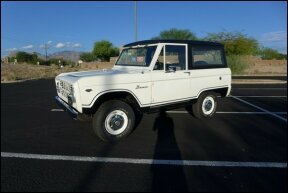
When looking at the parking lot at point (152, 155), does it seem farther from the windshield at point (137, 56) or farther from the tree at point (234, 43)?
the tree at point (234, 43)

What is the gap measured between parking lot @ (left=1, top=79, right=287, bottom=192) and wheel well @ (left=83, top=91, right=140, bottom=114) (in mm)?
672

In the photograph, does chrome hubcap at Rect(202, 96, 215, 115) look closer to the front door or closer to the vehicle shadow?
the front door

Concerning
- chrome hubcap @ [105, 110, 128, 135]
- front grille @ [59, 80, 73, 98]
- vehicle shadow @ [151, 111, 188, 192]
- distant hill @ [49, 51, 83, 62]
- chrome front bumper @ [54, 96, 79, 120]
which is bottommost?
vehicle shadow @ [151, 111, 188, 192]

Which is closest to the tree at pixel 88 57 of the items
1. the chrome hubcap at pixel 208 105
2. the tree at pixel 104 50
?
the tree at pixel 104 50

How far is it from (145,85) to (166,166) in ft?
6.90

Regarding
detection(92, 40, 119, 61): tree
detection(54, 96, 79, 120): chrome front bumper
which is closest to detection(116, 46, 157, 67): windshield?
detection(54, 96, 79, 120): chrome front bumper

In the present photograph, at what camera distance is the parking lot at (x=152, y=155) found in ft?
12.6

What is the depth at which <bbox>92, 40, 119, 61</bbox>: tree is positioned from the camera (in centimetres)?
6831

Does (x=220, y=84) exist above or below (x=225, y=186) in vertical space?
above

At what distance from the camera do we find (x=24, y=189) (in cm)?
366

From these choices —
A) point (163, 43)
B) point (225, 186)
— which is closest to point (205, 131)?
point (163, 43)

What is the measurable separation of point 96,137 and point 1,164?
1978mm

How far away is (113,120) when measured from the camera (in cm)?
579

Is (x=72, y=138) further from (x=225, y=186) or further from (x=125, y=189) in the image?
(x=225, y=186)
